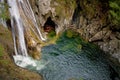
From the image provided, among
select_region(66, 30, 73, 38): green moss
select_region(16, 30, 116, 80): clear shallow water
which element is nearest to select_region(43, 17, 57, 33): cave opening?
select_region(66, 30, 73, 38): green moss

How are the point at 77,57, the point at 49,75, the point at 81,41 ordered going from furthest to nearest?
1. the point at 81,41
2. the point at 77,57
3. the point at 49,75

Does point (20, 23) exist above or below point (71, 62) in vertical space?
above

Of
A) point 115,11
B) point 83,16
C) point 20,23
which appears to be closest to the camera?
point 20,23

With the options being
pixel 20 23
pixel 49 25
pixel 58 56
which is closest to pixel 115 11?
pixel 58 56

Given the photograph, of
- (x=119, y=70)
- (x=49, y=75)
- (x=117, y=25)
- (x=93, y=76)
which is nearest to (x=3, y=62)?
(x=49, y=75)

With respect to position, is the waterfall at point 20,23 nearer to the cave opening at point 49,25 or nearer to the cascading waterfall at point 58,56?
the cascading waterfall at point 58,56

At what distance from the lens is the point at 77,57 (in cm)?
2642

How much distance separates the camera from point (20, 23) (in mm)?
25969

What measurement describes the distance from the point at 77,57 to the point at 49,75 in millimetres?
4874

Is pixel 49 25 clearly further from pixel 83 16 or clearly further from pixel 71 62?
pixel 71 62

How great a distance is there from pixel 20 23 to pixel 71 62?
261 inches

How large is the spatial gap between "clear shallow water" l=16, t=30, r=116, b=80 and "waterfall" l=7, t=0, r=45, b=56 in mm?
2127

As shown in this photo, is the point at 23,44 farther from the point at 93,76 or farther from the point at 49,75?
the point at 93,76

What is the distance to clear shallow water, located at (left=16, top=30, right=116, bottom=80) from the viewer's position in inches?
914
